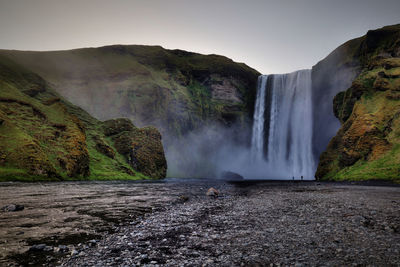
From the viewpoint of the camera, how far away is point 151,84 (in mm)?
119000

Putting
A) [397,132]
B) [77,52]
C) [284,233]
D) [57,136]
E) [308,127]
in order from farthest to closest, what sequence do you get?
[77,52] < [308,127] < [57,136] < [397,132] < [284,233]

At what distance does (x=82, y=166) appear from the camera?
5375 cm

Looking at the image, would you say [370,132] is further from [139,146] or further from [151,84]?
[151,84]

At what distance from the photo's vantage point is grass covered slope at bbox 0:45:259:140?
111938 mm

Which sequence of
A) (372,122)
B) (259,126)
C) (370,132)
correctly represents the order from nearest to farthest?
(370,132) → (372,122) → (259,126)

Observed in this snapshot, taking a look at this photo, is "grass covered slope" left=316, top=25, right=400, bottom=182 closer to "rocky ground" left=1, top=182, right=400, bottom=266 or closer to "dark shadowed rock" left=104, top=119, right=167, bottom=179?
"rocky ground" left=1, top=182, right=400, bottom=266

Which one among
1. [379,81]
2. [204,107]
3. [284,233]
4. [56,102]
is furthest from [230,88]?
[284,233]

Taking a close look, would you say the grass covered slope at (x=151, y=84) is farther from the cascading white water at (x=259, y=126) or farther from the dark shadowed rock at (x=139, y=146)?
the dark shadowed rock at (x=139, y=146)

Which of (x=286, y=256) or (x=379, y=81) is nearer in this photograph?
(x=286, y=256)

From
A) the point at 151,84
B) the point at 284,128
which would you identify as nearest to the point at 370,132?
the point at 284,128

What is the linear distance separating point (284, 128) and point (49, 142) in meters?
88.9

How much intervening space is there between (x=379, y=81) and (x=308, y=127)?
117ft

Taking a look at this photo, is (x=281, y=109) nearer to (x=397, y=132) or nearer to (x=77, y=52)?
(x=397, y=132)

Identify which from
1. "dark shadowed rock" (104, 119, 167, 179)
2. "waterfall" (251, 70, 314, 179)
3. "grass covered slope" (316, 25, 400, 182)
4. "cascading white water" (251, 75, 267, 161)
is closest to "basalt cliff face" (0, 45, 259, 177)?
"cascading white water" (251, 75, 267, 161)
